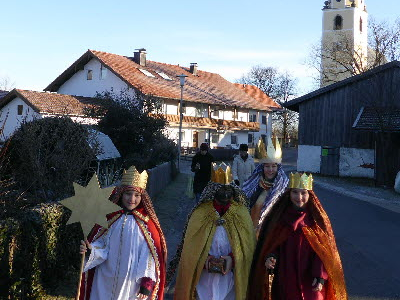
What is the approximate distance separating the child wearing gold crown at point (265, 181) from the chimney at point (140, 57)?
1629 inches

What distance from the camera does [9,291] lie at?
5.32 m

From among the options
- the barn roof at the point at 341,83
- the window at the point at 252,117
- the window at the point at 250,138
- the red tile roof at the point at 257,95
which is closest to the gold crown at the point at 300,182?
the barn roof at the point at 341,83

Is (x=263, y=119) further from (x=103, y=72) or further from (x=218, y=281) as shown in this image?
(x=218, y=281)

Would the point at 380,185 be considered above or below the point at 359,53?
below

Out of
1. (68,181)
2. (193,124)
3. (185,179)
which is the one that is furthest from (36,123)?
(193,124)

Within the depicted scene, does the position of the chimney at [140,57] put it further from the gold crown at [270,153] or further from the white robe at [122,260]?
Answer: the white robe at [122,260]

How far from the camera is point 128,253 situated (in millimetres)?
4867

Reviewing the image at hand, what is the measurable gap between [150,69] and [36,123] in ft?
118

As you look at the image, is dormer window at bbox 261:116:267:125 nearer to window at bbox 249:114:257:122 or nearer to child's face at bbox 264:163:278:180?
window at bbox 249:114:257:122

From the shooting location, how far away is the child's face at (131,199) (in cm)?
500

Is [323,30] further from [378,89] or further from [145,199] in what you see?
[145,199]

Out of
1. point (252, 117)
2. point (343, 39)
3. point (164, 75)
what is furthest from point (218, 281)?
point (252, 117)

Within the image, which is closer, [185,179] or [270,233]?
[270,233]

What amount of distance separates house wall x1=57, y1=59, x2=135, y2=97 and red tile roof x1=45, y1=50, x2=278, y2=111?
20.0 inches
